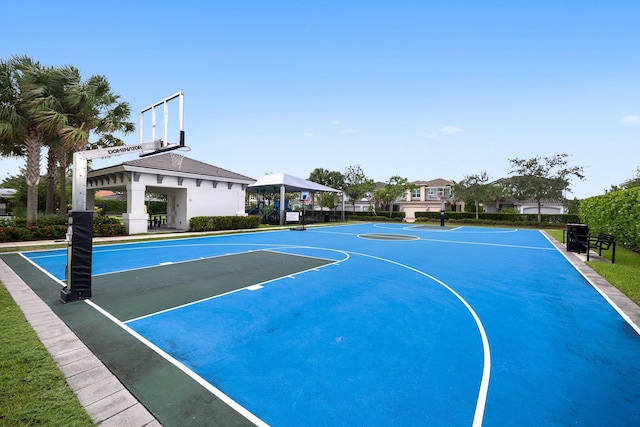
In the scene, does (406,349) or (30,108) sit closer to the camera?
(406,349)

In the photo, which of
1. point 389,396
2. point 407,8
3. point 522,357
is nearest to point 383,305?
point 522,357

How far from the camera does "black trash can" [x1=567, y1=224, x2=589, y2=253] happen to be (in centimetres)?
1246

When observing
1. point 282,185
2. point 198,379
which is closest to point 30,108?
point 282,185

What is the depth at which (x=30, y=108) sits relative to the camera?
578 inches

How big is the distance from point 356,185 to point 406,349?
45.3 metres

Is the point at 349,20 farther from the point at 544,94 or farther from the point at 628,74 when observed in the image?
the point at 628,74

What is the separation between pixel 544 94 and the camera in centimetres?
1778

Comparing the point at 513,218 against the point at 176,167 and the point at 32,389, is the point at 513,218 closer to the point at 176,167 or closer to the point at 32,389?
the point at 176,167

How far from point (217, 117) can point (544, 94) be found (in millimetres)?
22497

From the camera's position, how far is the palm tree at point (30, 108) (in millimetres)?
14398

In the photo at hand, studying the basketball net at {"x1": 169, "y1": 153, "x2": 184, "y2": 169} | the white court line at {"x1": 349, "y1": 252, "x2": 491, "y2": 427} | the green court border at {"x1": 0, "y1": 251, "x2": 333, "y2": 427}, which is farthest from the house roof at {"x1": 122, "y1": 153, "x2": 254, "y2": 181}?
the white court line at {"x1": 349, "y1": 252, "x2": 491, "y2": 427}

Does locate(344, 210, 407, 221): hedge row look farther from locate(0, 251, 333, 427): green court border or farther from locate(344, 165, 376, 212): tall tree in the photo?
locate(0, 251, 333, 427): green court border

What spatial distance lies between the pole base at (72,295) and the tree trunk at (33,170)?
13.4 metres

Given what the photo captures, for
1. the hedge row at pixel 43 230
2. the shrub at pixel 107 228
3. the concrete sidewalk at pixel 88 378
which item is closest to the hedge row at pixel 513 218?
the shrub at pixel 107 228
